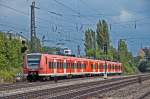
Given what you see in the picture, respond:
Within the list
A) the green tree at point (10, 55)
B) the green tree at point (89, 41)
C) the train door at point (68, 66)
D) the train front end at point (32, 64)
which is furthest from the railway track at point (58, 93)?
the green tree at point (89, 41)

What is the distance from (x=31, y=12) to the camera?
52438 mm

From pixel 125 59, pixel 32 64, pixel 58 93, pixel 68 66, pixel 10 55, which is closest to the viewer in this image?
pixel 58 93

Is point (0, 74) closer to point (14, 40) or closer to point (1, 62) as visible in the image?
point (1, 62)

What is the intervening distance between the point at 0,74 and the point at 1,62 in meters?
5.43

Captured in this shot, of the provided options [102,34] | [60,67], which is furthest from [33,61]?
[102,34]

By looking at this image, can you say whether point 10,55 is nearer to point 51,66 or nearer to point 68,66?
point 68,66

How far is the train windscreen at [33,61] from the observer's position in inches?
1965

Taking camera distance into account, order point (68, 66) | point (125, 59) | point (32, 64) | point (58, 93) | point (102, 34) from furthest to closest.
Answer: point (125, 59) < point (102, 34) < point (68, 66) < point (32, 64) < point (58, 93)

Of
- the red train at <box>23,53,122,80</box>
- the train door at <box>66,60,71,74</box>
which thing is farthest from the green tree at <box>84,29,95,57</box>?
the train door at <box>66,60,71,74</box>

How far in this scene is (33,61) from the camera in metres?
50.2

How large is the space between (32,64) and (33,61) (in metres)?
0.41

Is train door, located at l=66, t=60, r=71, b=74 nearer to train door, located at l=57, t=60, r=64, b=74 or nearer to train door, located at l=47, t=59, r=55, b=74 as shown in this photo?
train door, located at l=57, t=60, r=64, b=74

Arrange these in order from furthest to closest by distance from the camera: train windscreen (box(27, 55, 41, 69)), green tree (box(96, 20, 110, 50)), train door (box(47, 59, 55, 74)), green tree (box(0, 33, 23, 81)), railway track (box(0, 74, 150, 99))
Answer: green tree (box(96, 20, 110, 50)), green tree (box(0, 33, 23, 81)), train door (box(47, 59, 55, 74)), train windscreen (box(27, 55, 41, 69)), railway track (box(0, 74, 150, 99))

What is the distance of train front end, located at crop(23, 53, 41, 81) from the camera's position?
164ft
